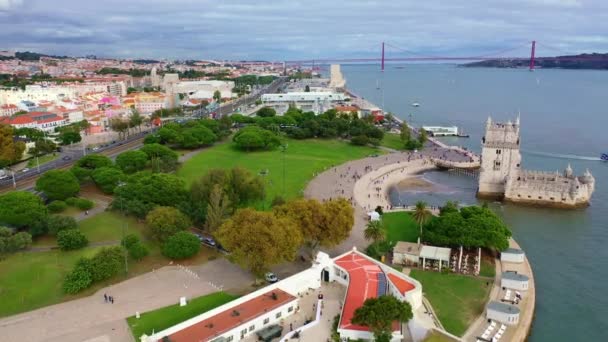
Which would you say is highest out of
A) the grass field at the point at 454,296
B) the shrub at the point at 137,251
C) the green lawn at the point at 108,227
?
the shrub at the point at 137,251

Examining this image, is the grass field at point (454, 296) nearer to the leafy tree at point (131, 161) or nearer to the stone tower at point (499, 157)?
the stone tower at point (499, 157)

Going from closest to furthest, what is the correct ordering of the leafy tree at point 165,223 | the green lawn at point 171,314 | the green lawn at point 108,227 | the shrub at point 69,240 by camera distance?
the green lawn at point 171,314, the shrub at point 69,240, the leafy tree at point 165,223, the green lawn at point 108,227

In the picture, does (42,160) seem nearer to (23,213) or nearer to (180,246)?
(23,213)

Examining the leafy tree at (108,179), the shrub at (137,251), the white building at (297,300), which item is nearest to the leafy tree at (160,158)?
the leafy tree at (108,179)

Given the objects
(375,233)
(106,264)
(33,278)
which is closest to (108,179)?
(33,278)

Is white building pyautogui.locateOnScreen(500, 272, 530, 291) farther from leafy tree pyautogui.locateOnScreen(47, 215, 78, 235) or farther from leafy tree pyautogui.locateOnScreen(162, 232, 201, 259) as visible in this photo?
leafy tree pyautogui.locateOnScreen(47, 215, 78, 235)

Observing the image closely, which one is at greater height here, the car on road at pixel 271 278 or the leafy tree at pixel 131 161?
the leafy tree at pixel 131 161

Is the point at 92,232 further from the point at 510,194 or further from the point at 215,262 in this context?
the point at 510,194
